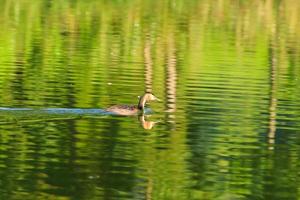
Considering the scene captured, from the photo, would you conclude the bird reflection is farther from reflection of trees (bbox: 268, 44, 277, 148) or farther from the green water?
reflection of trees (bbox: 268, 44, 277, 148)

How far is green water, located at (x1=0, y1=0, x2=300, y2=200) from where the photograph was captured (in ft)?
43.1

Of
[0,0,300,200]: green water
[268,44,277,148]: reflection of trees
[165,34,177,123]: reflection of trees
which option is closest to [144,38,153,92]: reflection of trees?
[0,0,300,200]: green water

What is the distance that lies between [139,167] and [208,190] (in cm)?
123

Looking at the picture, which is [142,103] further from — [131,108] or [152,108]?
[152,108]

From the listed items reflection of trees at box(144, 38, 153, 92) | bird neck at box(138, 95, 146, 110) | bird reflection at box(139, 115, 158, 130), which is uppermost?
bird neck at box(138, 95, 146, 110)

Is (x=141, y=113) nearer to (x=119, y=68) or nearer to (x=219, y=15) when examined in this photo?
(x=119, y=68)

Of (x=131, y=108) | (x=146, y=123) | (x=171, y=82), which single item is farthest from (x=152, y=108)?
(x=171, y=82)

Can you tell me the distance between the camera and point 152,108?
751 inches

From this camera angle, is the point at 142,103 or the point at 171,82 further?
the point at 171,82

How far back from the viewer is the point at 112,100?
19375 mm

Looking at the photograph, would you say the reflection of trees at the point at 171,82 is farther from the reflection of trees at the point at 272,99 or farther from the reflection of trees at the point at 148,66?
the reflection of trees at the point at 272,99

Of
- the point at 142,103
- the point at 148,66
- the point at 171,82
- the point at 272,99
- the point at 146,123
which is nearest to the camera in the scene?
the point at 146,123

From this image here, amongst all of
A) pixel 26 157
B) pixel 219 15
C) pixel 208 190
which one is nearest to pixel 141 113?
pixel 26 157

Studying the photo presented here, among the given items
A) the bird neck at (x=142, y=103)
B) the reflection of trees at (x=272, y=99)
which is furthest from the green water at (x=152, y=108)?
the bird neck at (x=142, y=103)
